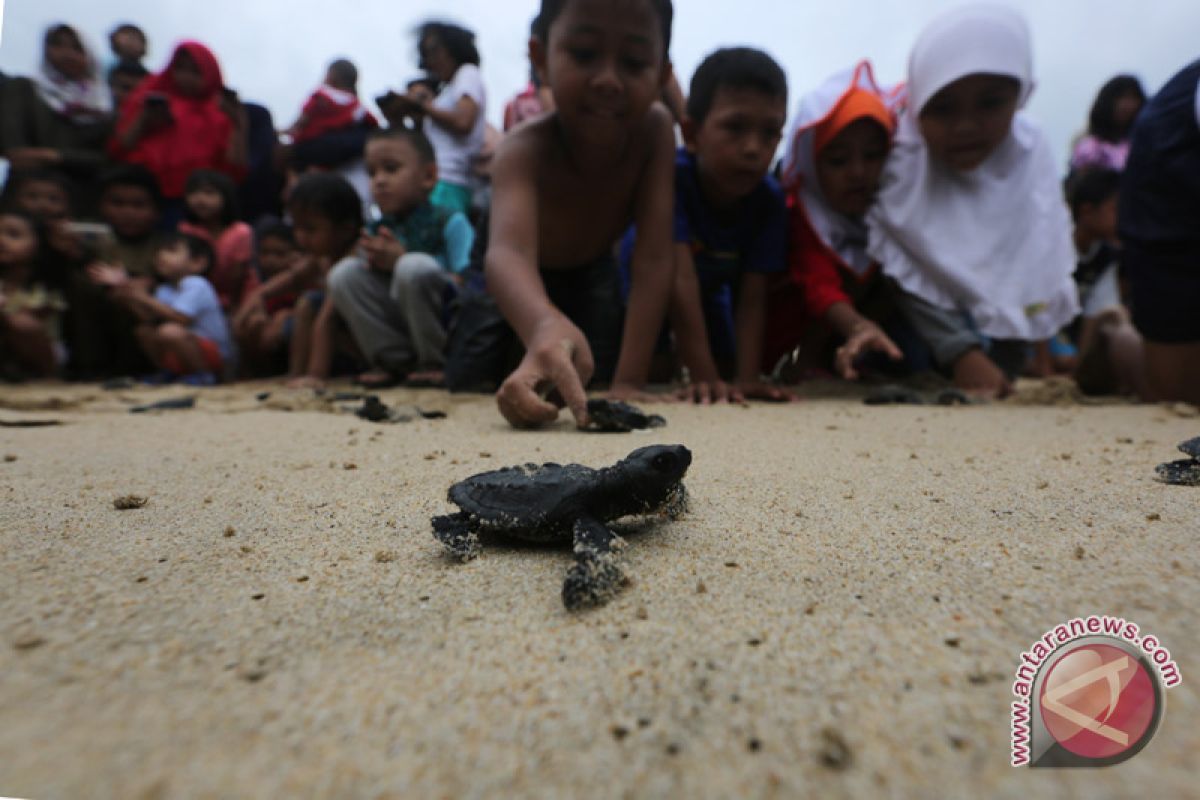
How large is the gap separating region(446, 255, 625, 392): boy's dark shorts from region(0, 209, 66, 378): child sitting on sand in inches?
108

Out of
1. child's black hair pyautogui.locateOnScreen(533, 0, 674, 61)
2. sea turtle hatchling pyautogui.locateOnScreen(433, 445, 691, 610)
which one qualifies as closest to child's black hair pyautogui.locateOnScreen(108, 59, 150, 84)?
child's black hair pyautogui.locateOnScreen(533, 0, 674, 61)

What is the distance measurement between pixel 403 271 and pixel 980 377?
2529 mm

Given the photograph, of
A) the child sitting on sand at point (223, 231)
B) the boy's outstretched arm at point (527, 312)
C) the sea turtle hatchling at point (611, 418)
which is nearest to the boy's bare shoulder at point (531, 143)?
the boy's outstretched arm at point (527, 312)

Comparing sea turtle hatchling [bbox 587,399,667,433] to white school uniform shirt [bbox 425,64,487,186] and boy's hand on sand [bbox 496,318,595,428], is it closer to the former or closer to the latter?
boy's hand on sand [bbox 496,318,595,428]

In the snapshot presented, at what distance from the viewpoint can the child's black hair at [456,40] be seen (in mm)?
3844

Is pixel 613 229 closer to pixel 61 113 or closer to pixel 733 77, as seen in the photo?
pixel 733 77

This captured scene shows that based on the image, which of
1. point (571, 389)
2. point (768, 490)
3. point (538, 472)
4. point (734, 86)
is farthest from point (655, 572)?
point (734, 86)

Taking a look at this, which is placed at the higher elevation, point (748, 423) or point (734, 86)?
point (734, 86)

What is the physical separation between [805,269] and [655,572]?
2.40 m

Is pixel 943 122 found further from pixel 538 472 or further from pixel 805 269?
pixel 538 472

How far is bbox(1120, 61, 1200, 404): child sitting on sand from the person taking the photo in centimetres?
203

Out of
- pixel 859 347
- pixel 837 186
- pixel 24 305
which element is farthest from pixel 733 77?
pixel 24 305

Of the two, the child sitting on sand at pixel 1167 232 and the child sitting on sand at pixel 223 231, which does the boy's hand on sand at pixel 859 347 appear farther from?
the child sitting on sand at pixel 223 231

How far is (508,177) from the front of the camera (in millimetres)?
2191
